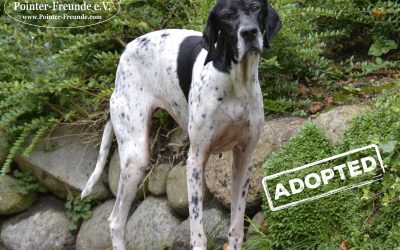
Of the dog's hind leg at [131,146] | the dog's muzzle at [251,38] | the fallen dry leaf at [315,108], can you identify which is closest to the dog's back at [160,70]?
the dog's hind leg at [131,146]

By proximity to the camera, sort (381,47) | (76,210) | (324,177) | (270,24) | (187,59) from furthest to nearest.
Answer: (76,210) → (381,47) → (324,177) → (187,59) → (270,24)

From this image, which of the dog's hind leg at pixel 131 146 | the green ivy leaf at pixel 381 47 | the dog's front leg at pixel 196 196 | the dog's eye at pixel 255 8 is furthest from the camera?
the green ivy leaf at pixel 381 47

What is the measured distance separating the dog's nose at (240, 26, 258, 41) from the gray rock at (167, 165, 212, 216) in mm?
1735

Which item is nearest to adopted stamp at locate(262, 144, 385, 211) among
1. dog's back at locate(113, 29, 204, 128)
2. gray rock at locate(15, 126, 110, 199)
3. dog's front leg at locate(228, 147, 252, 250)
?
dog's front leg at locate(228, 147, 252, 250)

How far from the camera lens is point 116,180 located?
5.21 metres

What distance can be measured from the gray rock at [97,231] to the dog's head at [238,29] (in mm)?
2188

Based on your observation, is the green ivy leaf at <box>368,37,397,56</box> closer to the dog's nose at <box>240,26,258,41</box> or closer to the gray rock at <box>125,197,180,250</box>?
the gray rock at <box>125,197,180,250</box>

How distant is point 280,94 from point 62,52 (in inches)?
61.7

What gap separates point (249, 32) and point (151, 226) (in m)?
2.18

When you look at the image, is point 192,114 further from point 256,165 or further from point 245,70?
point 256,165

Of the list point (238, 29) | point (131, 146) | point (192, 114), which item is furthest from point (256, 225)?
point (238, 29)

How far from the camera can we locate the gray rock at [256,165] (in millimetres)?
4355

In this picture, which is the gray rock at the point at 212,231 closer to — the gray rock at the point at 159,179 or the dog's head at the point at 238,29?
the gray rock at the point at 159,179

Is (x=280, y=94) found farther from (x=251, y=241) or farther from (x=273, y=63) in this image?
(x=251, y=241)
